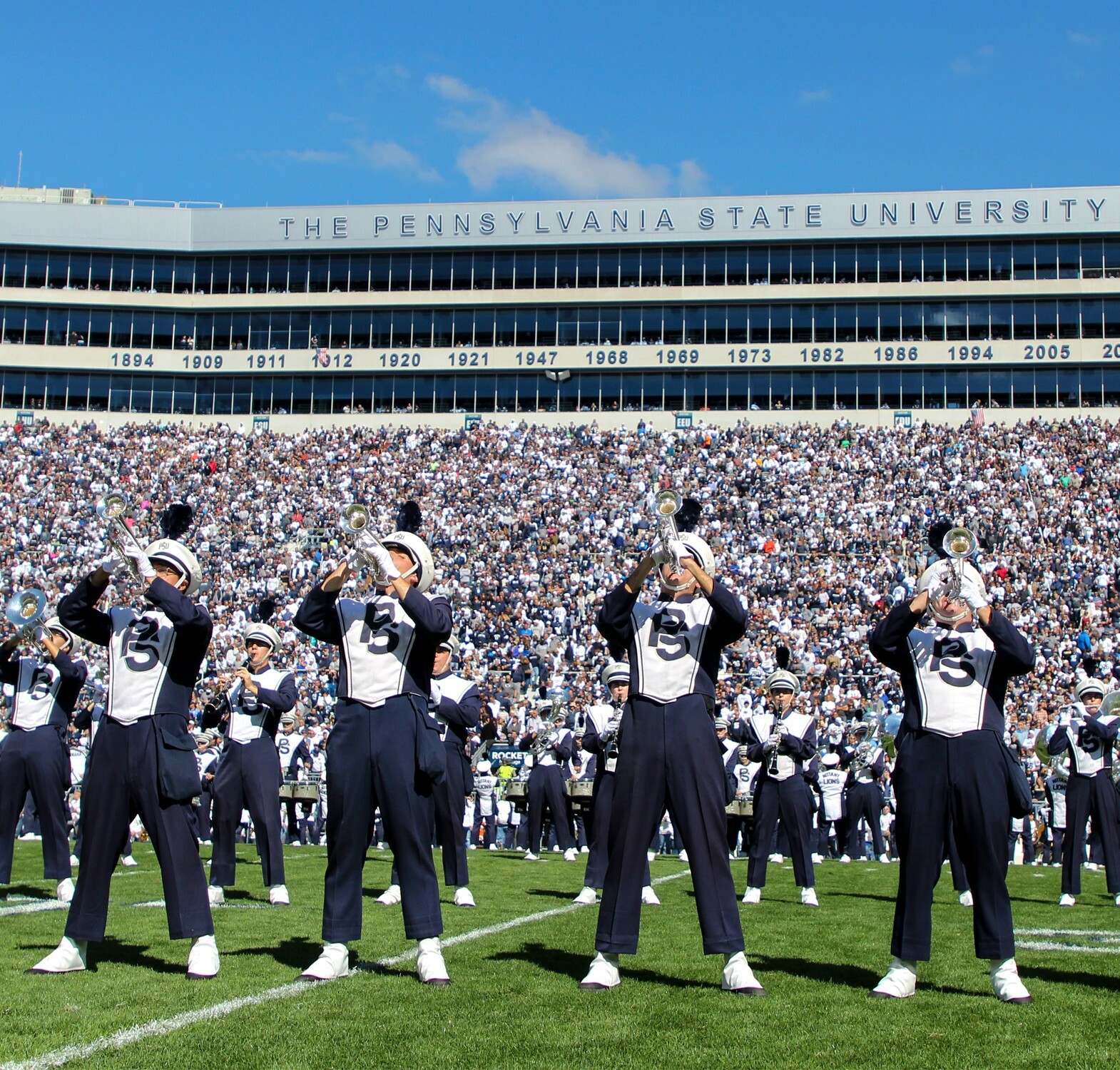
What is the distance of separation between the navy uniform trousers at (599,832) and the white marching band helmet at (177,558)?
331 cm

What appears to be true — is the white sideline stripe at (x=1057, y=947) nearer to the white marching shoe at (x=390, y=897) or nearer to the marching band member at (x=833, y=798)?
the white marching shoe at (x=390, y=897)

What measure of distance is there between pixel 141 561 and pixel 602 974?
306cm

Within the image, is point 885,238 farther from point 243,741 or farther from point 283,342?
point 243,741

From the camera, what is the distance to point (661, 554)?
20.5ft

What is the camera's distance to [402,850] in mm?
6535

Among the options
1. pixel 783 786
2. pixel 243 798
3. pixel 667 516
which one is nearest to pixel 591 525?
pixel 783 786

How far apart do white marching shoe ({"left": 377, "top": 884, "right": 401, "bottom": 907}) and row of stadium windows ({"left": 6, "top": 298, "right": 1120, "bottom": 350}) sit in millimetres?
39440

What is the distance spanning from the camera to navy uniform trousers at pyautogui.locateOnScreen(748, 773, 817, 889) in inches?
467

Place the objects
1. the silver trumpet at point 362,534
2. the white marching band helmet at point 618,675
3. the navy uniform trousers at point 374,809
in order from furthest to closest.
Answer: the white marching band helmet at point 618,675
the navy uniform trousers at point 374,809
the silver trumpet at point 362,534

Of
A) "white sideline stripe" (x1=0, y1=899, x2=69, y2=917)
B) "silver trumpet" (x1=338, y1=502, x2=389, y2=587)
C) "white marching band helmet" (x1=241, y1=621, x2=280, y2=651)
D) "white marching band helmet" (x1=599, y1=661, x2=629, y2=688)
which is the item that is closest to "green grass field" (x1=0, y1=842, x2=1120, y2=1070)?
"white sideline stripe" (x1=0, y1=899, x2=69, y2=917)

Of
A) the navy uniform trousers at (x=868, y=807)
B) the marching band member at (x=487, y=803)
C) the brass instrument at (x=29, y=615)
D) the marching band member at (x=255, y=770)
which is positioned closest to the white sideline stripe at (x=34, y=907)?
the marching band member at (x=255, y=770)

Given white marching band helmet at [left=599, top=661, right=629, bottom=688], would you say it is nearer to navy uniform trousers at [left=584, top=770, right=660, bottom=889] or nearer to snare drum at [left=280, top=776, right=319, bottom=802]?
navy uniform trousers at [left=584, top=770, right=660, bottom=889]

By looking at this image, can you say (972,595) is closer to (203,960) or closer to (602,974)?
(602,974)

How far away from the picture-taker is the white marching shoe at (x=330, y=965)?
21.0ft
